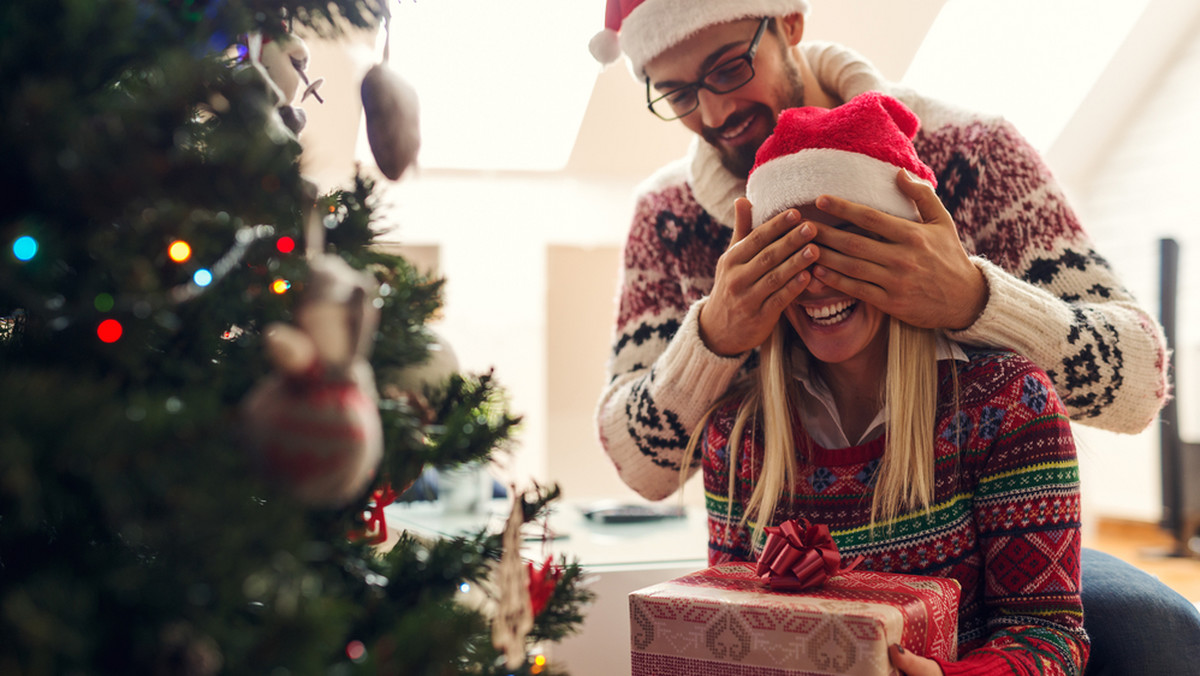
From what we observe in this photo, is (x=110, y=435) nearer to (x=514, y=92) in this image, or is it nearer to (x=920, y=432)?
(x=920, y=432)

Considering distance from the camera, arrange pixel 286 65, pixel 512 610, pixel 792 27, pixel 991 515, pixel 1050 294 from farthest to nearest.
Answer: pixel 792 27, pixel 1050 294, pixel 991 515, pixel 286 65, pixel 512 610

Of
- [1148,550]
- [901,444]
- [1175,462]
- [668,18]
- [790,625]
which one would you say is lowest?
[1148,550]

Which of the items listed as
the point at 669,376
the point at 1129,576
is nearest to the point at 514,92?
the point at 669,376

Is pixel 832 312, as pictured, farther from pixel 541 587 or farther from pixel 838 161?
pixel 541 587

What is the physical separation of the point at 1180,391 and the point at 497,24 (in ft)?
12.1

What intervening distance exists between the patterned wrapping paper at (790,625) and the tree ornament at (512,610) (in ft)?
0.71

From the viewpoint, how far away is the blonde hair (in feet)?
2.84

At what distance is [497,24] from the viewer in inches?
139

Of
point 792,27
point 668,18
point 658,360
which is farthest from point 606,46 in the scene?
point 658,360

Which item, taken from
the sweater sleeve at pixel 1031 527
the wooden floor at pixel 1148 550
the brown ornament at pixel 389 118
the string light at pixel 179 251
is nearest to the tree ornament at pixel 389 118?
the brown ornament at pixel 389 118

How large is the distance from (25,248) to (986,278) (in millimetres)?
837

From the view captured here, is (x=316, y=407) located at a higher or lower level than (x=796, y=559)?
higher

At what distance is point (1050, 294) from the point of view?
3.19 ft

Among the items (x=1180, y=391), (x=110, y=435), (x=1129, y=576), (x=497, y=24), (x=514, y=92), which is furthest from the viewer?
(x=1180, y=391)
